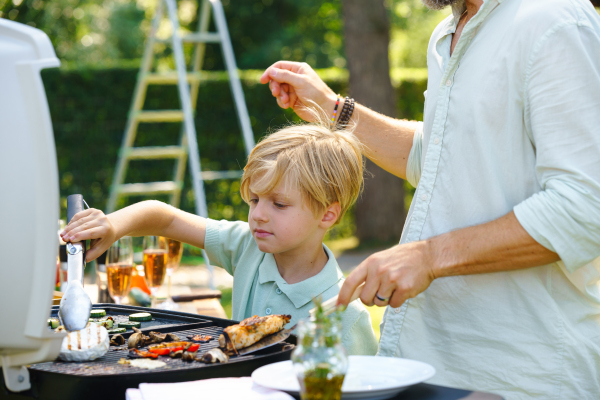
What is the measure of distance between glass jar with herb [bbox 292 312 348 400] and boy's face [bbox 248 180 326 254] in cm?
94

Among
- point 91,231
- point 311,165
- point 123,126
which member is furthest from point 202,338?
point 123,126

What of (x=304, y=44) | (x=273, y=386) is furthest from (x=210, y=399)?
(x=304, y=44)

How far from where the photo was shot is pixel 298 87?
2193mm

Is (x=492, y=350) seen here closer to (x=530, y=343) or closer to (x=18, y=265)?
(x=530, y=343)

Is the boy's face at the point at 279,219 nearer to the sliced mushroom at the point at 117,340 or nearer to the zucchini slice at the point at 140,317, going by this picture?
the zucchini slice at the point at 140,317

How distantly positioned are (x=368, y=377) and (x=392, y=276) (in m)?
0.27

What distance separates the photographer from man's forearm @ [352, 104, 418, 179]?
2.15 m

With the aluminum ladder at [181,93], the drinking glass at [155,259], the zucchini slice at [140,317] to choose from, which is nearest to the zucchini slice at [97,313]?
the zucchini slice at [140,317]

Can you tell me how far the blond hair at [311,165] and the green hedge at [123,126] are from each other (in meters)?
5.51

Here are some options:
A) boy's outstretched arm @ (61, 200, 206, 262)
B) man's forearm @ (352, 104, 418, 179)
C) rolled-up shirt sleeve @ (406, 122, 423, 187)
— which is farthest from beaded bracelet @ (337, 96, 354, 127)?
boy's outstretched arm @ (61, 200, 206, 262)

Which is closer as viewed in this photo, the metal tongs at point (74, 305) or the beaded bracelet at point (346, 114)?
the metal tongs at point (74, 305)

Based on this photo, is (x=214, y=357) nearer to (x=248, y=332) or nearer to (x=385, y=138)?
(x=248, y=332)

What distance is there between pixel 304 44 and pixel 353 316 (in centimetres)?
1600

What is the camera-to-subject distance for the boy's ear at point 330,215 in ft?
6.72
